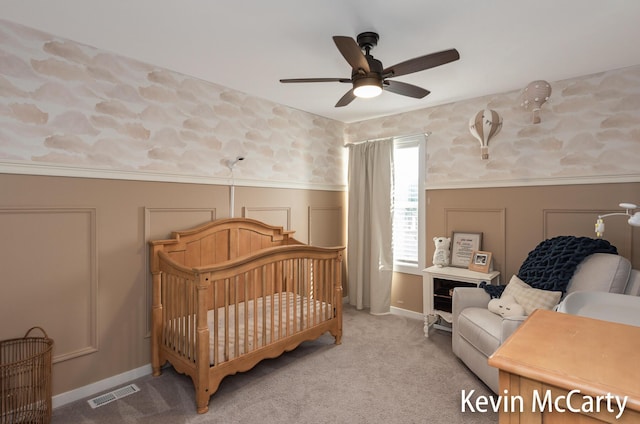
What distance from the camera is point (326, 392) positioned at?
7.61 ft

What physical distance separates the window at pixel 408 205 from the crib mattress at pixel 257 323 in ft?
4.27

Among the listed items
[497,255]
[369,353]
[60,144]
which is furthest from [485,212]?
[60,144]

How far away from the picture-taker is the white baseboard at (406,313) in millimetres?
3799

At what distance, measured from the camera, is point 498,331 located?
228 cm

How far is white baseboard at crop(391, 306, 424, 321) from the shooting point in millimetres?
3799

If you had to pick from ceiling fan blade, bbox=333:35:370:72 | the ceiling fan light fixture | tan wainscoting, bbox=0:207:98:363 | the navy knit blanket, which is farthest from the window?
tan wainscoting, bbox=0:207:98:363

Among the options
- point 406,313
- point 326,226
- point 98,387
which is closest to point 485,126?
point 326,226

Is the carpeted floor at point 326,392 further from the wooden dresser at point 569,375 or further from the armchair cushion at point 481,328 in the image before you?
the wooden dresser at point 569,375

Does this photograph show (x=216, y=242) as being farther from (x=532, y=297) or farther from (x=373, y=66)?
(x=532, y=297)

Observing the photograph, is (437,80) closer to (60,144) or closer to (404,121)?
(404,121)

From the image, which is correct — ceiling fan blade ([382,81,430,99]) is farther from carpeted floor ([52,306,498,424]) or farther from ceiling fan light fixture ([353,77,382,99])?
carpeted floor ([52,306,498,424])

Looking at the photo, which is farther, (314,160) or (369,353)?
(314,160)

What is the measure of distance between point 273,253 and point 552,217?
95.8 inches

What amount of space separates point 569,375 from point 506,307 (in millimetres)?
1789
